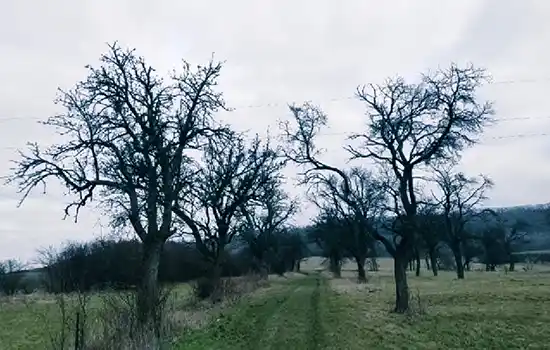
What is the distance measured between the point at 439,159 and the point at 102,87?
14910mm

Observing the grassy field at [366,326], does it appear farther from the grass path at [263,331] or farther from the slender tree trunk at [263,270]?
the slender tree trunk at [263,270]

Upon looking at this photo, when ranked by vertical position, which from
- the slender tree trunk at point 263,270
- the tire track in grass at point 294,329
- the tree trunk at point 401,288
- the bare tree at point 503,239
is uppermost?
the bare tree at point 503,239

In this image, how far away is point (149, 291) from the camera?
1823 centimetres

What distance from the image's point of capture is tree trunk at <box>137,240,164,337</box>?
16.3 metres

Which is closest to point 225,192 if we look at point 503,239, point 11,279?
point 11,279

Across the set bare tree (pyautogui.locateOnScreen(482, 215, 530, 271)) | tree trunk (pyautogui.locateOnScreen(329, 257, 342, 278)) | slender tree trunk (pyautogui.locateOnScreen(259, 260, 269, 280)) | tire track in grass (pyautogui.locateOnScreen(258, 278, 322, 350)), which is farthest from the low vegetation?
bare tree (pyautogui.locateOnScreen(482, 215, 530, 271))

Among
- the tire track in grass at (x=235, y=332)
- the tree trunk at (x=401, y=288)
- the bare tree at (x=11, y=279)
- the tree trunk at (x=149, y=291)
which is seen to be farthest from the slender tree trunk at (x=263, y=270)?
the tree trunk at (x=149, y=291)

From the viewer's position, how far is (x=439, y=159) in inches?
1064

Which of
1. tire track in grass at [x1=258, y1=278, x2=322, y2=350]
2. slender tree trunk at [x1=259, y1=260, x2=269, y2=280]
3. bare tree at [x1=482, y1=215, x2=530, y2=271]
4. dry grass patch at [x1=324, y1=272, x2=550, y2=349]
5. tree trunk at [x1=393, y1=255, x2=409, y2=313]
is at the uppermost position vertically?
bare tree at [x1=482, y1=215, x2=530, y2=271]

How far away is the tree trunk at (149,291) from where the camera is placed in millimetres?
16297

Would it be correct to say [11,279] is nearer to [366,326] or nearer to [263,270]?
[263,270]

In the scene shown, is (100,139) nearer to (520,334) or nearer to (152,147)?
(152,147)

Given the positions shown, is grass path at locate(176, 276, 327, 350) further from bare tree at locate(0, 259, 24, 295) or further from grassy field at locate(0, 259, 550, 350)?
bare tree at locate(0, 259, 24, 295)

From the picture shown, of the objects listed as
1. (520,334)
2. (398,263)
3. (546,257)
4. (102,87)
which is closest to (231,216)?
(398,263)
